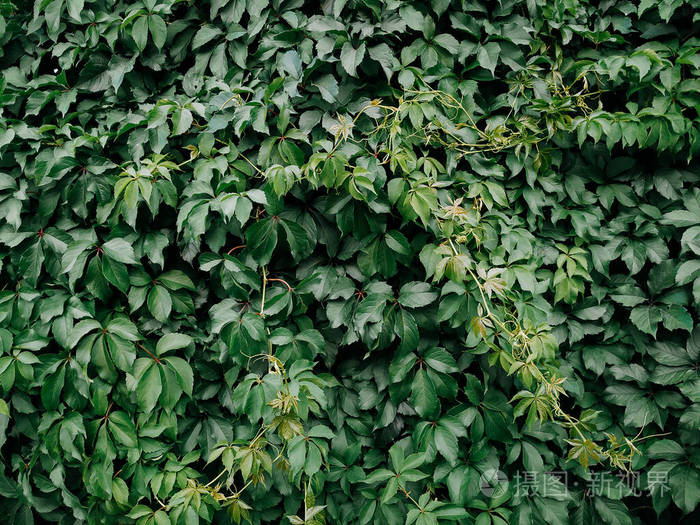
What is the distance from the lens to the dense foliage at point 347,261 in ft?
5.57

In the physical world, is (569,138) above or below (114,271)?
above

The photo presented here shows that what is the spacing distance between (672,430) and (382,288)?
1.33 metres

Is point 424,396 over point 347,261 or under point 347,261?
under

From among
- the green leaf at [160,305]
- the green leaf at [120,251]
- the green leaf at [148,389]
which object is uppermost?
the green leaf at [120,251]

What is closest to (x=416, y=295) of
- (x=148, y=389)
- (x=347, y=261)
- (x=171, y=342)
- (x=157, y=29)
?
(x=347, y=261)

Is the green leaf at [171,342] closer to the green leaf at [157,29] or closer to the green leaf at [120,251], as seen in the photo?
the green leaf at [120,251]

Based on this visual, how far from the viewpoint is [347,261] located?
6.12 feet

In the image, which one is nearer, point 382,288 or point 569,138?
point 382,288

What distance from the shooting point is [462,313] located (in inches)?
67.3

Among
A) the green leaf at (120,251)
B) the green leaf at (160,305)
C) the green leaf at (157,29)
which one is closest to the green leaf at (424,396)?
the green leaf at (160,305)

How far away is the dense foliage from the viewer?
1697 millimetres

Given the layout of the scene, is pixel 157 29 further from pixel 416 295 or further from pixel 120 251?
pixel 416 295

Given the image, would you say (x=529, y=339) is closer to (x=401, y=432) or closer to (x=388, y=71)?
(x=401, y=432)

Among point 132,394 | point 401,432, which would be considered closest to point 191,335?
point 132,394
